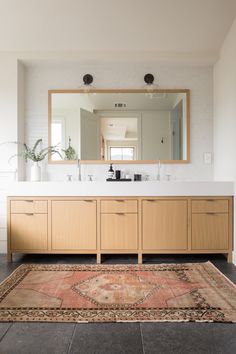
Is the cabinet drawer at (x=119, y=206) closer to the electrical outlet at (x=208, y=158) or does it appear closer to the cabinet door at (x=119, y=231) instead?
the cabinet door at (x=119, y=231)

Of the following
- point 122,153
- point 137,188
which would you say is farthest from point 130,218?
point 122,153

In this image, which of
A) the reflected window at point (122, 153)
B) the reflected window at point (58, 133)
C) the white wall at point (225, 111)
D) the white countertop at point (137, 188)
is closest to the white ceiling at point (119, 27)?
the white wall at point (225, 111)

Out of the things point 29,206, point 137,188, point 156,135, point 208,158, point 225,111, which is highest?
point 225,111

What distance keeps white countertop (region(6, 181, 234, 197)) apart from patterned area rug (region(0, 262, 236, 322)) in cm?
73

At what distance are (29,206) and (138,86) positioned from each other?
196cm

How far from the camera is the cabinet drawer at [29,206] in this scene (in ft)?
10.4

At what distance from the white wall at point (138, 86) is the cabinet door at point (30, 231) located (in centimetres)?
107

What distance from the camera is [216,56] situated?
3.55 metres

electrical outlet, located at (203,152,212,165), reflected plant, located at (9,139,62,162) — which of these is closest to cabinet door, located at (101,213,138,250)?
reflected plant, located at (9,139,62,162)

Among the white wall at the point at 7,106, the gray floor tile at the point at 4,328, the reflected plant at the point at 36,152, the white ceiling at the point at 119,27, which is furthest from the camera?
the reflected plant at the point at 36,152

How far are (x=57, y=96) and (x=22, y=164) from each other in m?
0.94

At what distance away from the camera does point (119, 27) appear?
3.24 metres

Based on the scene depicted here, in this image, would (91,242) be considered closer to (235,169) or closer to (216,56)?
(235,169)

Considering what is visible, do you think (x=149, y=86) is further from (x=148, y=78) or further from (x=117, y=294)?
(x=117, y=294)
